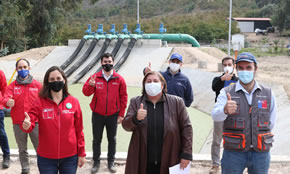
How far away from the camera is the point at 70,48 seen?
23.7 metres

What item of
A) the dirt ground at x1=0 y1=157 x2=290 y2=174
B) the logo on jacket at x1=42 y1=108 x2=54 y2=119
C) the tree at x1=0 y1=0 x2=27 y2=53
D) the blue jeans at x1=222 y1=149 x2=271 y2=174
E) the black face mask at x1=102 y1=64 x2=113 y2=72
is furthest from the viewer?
the tree at x1=0 y1=0 x2=27 y2=53

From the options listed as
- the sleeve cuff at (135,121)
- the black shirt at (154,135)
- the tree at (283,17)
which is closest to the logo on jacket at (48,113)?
the sleeve cuff at (135,121)

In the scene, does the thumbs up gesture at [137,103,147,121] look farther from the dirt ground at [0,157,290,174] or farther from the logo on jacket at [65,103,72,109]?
the dirt ground at [0,157,290,174]

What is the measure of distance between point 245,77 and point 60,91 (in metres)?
1.90

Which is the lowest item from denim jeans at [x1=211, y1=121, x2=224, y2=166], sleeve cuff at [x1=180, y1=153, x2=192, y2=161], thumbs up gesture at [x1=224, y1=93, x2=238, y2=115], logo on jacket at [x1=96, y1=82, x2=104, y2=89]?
denim jeans at [x1=211, y1=121, x2=224, y2=166]

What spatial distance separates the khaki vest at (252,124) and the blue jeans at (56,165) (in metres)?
1.67

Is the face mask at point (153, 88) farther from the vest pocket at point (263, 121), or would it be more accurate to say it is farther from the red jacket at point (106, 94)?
the red jacket at point (106, 94)

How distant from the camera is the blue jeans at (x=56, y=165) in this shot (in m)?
3.40

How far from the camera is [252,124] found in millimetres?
3158

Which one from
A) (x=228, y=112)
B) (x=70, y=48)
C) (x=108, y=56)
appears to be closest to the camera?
(x=228, y=112)

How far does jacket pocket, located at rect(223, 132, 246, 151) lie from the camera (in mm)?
3170

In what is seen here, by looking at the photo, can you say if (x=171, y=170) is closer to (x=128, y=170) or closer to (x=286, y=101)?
(x=128, y=170)

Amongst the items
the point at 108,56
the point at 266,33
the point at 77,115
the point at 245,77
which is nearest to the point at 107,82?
the point at 108,56

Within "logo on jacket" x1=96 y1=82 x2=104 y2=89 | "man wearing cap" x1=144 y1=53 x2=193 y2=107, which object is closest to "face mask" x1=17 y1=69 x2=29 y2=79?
"logo on jacket" x1=96 y1=82 x2=104 y2=89
